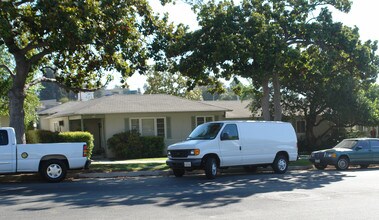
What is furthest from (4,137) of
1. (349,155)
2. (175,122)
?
(175,122)

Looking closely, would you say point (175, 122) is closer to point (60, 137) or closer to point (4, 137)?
point (60, 137)

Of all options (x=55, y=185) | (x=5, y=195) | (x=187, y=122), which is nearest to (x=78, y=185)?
(x=55, y=185)

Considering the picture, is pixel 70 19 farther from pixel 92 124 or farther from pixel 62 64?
pixel 92 124

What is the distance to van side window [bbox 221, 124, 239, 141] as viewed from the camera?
1619 cm

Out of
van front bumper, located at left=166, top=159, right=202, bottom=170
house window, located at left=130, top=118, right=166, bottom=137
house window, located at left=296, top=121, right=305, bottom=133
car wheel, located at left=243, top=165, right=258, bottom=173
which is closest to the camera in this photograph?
van front bumper, located at left=166, top=159, right=202, bottom=170

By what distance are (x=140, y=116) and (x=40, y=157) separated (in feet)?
47.3

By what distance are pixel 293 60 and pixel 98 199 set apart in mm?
12133

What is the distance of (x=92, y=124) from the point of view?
31.9 meters

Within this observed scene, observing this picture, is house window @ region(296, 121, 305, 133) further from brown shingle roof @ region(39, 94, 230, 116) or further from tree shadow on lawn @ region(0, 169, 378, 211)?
tree shadow on lawn @ region(0, 169, 378, 211)

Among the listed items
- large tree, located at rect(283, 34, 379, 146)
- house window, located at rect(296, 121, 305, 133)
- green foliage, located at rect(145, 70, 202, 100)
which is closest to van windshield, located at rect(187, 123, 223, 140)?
large tree, located at rect(283, 34, 379, 146)

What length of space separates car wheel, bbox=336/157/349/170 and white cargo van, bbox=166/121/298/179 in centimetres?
292

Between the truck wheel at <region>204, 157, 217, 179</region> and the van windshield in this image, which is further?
the van windshield

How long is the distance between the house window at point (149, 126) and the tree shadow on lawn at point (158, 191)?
43.6 ft

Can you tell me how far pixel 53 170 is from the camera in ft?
48.9
